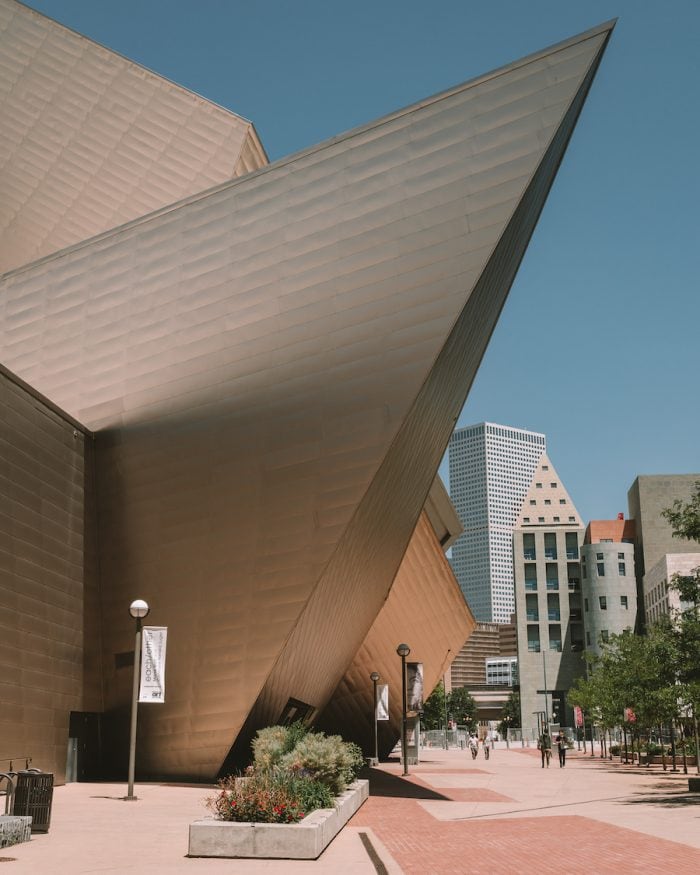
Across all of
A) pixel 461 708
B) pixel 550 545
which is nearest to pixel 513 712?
pixel 461 708

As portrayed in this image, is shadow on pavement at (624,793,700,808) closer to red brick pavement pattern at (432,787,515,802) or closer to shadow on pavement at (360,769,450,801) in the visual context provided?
red brick pavement pattern at (432,787,515,802)

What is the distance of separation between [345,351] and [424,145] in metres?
4.75

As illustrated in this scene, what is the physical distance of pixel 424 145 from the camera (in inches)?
760

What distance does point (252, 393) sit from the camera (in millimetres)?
20109

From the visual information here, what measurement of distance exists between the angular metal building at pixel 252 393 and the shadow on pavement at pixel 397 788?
10.8 ft

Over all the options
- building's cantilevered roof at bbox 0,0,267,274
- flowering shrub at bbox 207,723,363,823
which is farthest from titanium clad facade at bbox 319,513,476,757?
flowering shrub at bbox 207,723,363,823

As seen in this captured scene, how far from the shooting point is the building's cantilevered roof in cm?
2819

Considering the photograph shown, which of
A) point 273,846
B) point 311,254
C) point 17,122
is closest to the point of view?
point 273,846

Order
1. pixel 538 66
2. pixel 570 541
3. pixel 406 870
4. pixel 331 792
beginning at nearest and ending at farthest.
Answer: pixel 406 870, pixel 331 792, pixel 538 66, pixel 570 541

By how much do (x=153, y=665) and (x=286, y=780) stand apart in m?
6.67

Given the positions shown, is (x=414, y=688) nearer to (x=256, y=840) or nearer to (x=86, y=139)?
(x=86, y=139)

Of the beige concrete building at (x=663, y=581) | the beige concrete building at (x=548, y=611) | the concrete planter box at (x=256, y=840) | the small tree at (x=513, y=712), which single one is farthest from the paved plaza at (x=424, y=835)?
the small tree at (x=513, y=712)

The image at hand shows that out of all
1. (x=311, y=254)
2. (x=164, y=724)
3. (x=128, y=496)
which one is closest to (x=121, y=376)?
(x=128, y=496)

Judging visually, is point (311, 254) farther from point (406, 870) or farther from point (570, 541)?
point (570, 541)
